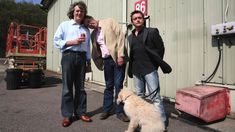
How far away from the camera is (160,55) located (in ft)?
14.6

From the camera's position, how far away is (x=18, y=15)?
5172 centimetres

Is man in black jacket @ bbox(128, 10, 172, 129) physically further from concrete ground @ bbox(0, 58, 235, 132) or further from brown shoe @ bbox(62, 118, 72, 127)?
brown shoe @ bbox(62, 118, 72, 127)

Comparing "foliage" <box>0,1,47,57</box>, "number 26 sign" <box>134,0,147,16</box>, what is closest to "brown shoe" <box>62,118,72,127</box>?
"number 26 sign" <box>134,0,147,16</box>

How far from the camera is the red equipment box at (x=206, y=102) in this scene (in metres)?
4.68

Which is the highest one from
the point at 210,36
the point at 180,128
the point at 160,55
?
the point at 210,36

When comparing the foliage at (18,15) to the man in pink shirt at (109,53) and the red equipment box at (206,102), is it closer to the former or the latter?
the man in pink shirt at (109,53)

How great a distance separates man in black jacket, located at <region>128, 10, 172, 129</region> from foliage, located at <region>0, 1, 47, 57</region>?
4707 cm

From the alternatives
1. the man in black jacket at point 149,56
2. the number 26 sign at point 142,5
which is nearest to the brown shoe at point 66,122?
the man in black jacket at point 149,56

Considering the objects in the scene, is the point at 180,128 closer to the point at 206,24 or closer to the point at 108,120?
the point at 108,120

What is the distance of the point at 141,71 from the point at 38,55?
8.07 metres

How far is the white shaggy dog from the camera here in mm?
3811

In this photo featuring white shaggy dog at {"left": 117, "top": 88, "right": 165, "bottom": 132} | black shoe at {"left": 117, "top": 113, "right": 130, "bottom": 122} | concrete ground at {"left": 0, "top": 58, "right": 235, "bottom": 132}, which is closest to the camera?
A: white shaggy dog at {"left": 117, "top": 88, "right": 165, "bottom": 132}

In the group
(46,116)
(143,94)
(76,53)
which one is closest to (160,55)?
(143,94)

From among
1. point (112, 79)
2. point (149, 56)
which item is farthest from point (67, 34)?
point (149, 56)
